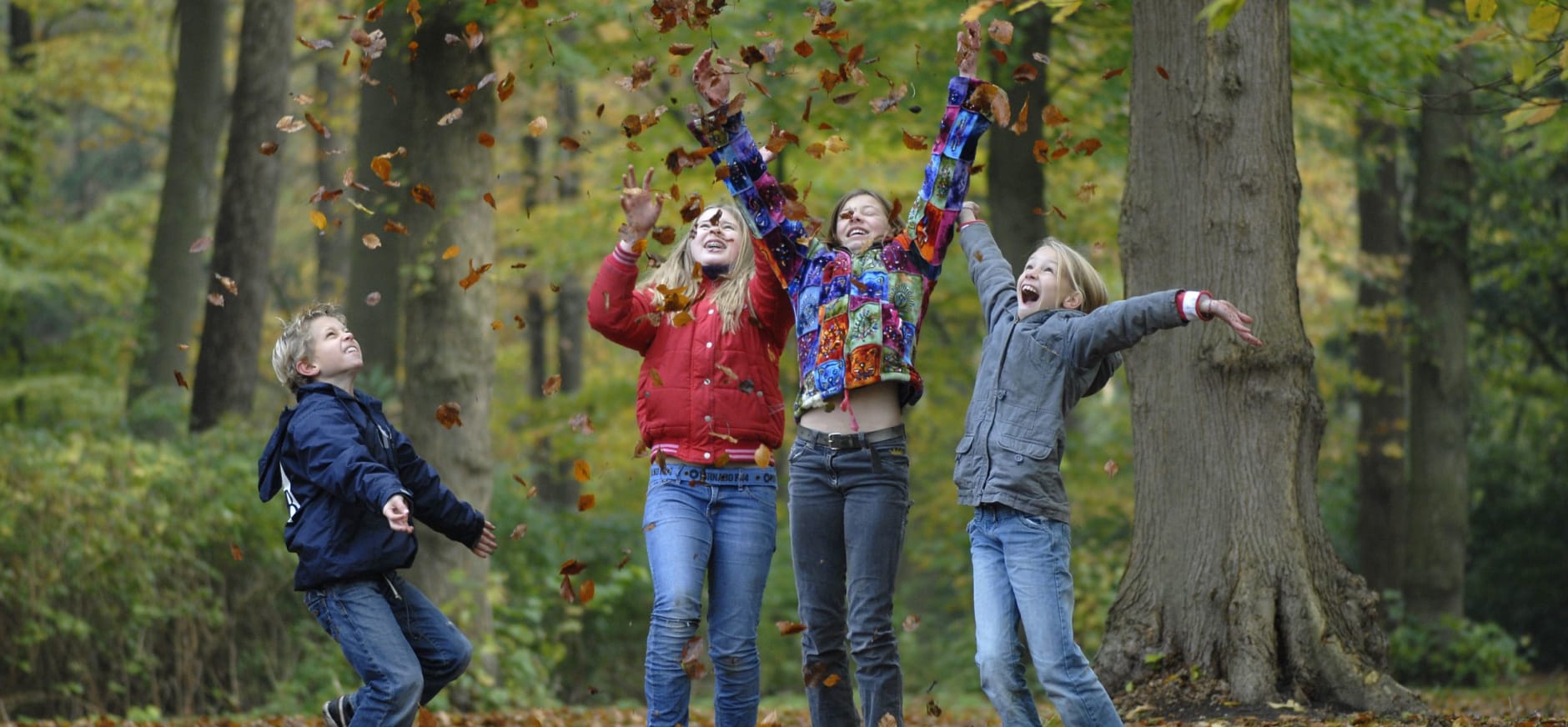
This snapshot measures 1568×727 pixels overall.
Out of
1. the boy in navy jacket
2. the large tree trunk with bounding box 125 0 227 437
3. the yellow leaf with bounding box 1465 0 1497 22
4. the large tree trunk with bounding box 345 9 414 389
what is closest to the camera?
the boy in navy jacket

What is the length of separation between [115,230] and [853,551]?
19086 mm

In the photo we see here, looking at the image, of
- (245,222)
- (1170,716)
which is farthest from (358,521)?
(245,222)

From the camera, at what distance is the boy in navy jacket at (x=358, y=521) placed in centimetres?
476

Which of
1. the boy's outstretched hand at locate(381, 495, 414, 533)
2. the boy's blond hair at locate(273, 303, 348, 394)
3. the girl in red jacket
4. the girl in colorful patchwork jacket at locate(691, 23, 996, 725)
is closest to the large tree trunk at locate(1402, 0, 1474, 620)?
the girl in colorful patchwork jacket at locate(691, 23, 996, 725)

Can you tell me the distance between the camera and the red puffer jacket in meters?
5.12

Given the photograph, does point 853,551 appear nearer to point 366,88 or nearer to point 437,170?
point 437,170

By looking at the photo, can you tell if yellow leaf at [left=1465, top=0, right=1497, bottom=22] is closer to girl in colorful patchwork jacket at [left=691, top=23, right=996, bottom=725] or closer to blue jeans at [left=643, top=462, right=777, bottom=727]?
girl in colorful patchwork jacket at [left=691, top=23, right=996, bottom=725]

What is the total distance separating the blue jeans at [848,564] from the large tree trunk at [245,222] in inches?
394

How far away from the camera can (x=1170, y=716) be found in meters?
6.18

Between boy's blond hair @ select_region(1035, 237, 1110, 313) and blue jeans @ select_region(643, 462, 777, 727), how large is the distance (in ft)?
4.04

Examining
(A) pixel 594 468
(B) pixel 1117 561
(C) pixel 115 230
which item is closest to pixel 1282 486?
(B) pixel 1117 561

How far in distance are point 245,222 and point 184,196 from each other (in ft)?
4.70

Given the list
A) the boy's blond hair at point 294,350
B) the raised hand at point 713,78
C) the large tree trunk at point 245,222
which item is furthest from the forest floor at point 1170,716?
the large tree trunk at point 245,222

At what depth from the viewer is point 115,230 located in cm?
2114
